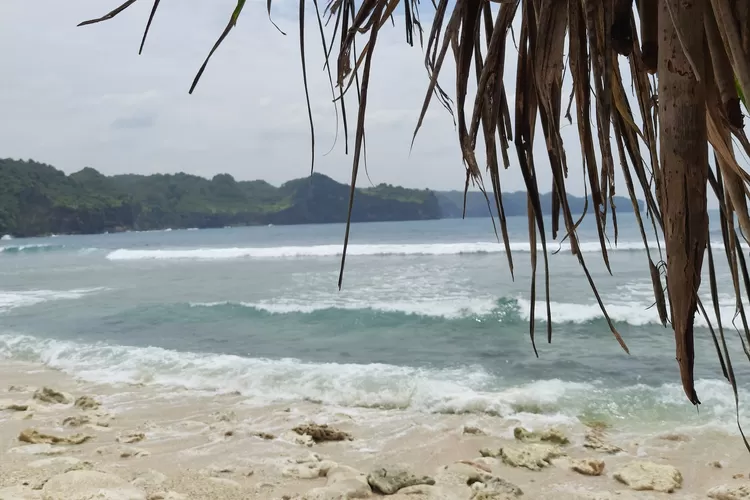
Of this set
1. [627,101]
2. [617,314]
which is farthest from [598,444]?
[617,314]

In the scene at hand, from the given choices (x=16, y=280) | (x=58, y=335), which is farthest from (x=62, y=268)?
(x=58, y=335)

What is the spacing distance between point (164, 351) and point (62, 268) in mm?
19745

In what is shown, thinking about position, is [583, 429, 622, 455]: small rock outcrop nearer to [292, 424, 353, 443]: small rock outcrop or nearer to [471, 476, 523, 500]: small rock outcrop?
[471, 476, 523, 500]: small rock outcrop

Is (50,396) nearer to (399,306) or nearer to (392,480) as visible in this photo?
(392,480)

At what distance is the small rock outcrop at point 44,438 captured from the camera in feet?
13.5

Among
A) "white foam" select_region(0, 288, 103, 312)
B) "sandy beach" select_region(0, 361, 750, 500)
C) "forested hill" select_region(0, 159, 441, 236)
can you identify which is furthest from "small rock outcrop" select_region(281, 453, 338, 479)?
"forested hill" select_region(0, 159, 441, 236)

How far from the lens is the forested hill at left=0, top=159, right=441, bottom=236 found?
81.0 meters

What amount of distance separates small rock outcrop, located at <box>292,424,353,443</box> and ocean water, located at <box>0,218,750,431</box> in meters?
0.93

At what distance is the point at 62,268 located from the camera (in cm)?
2427

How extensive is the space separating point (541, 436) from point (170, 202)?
354 feet

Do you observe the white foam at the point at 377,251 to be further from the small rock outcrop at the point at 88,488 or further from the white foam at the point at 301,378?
the small rock outcrop at the point at 88,488

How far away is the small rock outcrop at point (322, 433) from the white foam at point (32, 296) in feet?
34.1

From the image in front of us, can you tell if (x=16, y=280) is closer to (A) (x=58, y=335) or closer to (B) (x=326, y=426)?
(A) (x=58, y=335)

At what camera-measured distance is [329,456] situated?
3990mm
